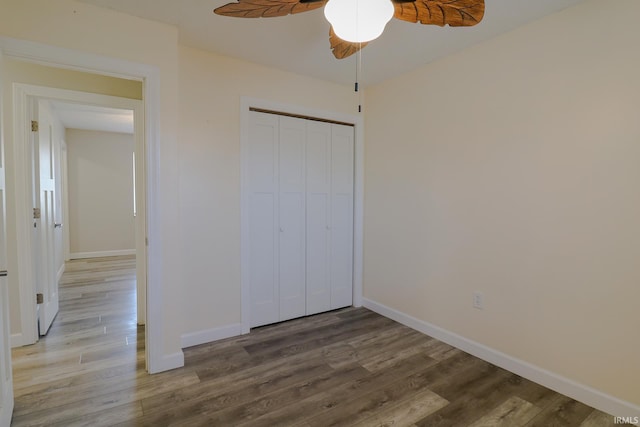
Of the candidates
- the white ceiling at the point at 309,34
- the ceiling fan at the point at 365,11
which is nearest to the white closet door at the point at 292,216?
the white ceiling at the point at 309,34

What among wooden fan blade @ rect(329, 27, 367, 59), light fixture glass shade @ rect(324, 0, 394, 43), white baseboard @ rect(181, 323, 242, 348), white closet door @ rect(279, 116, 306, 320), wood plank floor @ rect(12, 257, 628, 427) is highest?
wooden fan blade @ rect(329, 27, 367, 59)

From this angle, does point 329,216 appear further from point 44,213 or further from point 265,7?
point 44,213

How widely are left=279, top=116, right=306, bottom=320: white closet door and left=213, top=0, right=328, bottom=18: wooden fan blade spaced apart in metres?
1.65

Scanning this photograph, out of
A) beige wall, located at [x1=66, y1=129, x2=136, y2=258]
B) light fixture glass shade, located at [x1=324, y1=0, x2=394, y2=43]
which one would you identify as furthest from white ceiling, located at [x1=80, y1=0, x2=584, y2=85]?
beige wall, located at [x1=66, y1=129, x2=136, y2=258]

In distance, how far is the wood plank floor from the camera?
181cm

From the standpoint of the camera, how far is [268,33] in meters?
2.29

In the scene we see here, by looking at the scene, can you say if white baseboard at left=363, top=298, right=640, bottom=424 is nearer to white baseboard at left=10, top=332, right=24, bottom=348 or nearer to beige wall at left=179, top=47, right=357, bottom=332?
beige wall at left=179, top=47, right=357, bottom=332

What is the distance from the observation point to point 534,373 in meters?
2.18

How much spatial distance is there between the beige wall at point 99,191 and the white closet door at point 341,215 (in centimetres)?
496

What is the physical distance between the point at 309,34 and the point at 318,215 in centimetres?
167

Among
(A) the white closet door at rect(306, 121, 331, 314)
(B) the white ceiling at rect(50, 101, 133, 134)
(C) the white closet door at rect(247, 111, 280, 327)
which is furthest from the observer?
(B) the white ceiling at rect(50, 101, 133, 134)

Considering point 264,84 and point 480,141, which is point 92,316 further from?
point 480,141

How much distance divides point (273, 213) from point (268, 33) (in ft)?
4.94

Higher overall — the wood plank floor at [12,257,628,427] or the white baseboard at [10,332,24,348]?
the white baseboard at [10,332,24,348]
